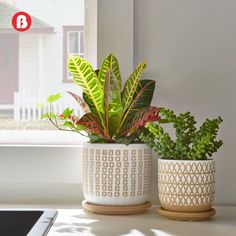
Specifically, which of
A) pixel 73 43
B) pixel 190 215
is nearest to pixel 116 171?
pixel 190 215

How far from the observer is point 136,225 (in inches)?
57.5

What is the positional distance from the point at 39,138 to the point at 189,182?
1.76 feet

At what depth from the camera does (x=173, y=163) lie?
1540mm

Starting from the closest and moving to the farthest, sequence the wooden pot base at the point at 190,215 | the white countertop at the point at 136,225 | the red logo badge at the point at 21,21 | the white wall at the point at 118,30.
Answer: the white countertop at the point at 136,225 → the wooden pot base at the point at 190,215 → the white wall at the point at 118,30 → the red logo badge at the point at 21,21

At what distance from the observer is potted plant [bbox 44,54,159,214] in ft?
5.23

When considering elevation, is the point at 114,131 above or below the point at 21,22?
below

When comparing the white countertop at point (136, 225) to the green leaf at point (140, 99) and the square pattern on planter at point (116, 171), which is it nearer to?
the square pattern on planter at point (116, 171)

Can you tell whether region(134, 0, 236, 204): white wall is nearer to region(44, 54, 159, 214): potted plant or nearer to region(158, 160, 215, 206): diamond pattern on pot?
region(44, 54, 159, 214): potted plant

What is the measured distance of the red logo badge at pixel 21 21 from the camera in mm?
1894

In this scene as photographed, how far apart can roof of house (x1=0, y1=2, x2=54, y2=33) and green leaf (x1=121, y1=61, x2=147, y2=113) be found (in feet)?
1.28

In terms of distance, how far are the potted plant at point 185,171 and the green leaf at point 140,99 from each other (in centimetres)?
8

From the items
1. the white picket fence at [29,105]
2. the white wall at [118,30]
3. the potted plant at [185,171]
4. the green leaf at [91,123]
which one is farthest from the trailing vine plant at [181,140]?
the white picket fence at [29,105]

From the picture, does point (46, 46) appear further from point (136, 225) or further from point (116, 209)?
point (136, 225)

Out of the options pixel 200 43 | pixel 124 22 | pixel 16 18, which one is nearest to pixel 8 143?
pixel 16 18
